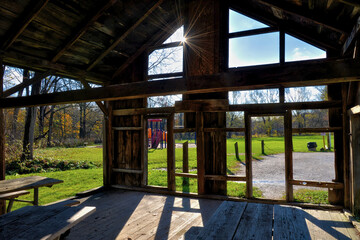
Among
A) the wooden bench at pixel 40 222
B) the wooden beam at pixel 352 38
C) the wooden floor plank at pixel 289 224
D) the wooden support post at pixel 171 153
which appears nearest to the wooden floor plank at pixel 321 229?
the wooden floor plank at pixel 289 224

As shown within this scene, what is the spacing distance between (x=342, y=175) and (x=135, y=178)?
5188 millimetres

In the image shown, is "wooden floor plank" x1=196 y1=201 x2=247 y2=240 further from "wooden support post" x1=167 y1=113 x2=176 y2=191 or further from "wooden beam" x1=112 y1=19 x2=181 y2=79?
"wooden beam" x1=112 y1=19 x2=181 y2=79

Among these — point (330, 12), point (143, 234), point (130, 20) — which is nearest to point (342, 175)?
point (330, 12)

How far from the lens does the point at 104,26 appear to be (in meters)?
5.39

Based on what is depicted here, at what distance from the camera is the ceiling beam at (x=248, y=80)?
255cm

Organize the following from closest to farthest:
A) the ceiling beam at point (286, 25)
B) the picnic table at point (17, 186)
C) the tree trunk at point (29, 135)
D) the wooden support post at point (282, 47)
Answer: the picnic table at point (17, 186) → the ceiling beam at point (286, 25) → the wooden support post at point (282, 47) → the tree trunk at point (29, 135)

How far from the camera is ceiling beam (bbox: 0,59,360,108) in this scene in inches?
101

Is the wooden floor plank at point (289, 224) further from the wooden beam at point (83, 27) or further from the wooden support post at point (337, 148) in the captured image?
the wooden beam at point (83, 27)

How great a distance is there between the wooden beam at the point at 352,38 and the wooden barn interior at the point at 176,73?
18 mm

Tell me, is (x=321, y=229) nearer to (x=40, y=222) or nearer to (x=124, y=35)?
(x=40, y=222)

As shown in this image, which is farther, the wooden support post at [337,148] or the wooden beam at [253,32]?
the wooden beam at [253,32]

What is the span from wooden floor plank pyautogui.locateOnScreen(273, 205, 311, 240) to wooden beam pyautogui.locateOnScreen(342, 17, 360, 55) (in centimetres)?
316

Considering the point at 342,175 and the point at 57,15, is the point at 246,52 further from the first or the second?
the point at 57,15

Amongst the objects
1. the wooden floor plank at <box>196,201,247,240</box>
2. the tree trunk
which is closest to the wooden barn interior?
the wooden floor plank at <box>196,201,247,240</box>
